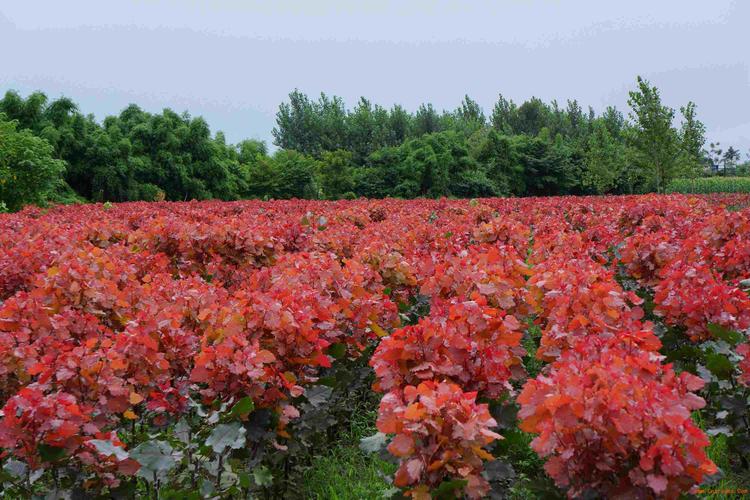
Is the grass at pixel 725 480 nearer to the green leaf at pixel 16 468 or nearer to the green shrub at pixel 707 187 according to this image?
the green leaf at pixel 16 468

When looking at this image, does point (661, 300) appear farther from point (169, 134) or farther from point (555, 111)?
point (555, 111)

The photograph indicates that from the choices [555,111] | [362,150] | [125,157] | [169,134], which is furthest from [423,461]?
[555,111]

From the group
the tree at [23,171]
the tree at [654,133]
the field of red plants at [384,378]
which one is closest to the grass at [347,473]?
the field of red plants at [384,378]

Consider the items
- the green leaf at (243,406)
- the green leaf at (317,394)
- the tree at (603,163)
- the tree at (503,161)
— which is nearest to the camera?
the green leaf at (243,406)

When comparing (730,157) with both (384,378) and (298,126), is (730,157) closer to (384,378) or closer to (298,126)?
(298,126)

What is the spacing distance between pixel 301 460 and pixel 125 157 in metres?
33.0

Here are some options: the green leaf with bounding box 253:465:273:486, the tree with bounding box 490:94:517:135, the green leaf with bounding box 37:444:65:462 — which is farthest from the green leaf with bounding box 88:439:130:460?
the tree with bounding box 490:94:517:135

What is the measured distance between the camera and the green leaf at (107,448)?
87.8 inches

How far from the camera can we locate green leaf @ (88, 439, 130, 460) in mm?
2230

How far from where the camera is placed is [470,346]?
2654 millimetres

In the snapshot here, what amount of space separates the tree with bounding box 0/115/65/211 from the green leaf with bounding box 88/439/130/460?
22.0 metres

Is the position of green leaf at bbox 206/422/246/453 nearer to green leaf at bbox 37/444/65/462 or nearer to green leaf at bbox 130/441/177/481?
green leaf at bbox 130/441/177/481

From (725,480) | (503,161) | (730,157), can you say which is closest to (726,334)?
(725,480)

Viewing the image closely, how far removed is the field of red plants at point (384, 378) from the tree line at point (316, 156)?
20975 millimetres
